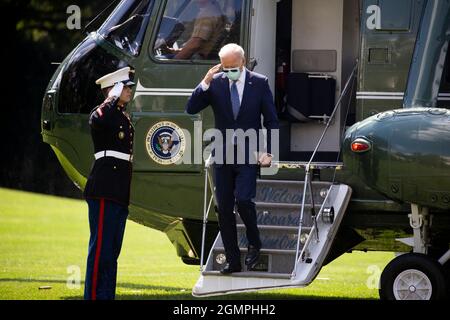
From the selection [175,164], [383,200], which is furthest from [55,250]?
[383,200]

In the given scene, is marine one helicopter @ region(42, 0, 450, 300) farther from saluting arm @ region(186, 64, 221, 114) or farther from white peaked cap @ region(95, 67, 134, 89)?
white peaked cap @ region(95, 67, 134, 89)

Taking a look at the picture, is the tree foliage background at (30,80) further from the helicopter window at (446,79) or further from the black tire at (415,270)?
the black tire at (415,270)

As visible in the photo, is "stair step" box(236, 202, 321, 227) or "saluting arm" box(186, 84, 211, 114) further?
"stair step" box(236, 202, 321, 227)

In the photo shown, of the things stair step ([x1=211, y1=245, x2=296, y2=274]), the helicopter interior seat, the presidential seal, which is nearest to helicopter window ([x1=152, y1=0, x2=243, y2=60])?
→ the presidential seal

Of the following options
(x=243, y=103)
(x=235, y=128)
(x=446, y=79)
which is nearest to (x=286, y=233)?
(x=235, y=128)

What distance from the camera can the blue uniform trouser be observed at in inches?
369

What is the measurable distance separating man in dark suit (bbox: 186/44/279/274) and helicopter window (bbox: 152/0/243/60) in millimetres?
1363

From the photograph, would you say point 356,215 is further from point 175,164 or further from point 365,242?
point 175,164

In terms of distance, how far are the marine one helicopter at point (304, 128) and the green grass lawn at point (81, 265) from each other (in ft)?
3.90

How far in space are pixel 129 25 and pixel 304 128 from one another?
1.96m

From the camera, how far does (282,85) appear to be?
1155 cm

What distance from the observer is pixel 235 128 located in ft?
31.7

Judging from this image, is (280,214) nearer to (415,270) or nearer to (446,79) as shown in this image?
(415,270)

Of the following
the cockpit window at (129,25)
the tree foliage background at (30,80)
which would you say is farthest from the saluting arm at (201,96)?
the tree foliage background at (30,80)
